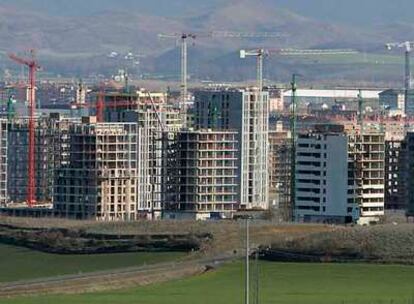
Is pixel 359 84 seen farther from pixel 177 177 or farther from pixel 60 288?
pixel 60 288

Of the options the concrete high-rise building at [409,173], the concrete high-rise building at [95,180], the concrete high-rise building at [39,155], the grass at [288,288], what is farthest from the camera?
the concrete high-rise building at [39,155]

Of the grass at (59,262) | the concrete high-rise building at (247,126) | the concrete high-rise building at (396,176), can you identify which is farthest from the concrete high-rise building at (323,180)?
the grass at (59,262)

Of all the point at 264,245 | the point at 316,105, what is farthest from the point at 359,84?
the point at 264,245

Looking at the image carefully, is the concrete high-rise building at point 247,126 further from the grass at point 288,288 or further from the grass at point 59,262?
the grass at point 288,288

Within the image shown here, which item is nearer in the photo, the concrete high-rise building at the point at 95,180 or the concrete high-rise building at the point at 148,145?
the concrete high-rise building at the point at 95,180

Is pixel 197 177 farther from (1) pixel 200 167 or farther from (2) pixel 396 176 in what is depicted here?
(2) pixel 396 176

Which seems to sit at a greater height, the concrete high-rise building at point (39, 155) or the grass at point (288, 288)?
the concrete high-rise building at point (39, 155)
